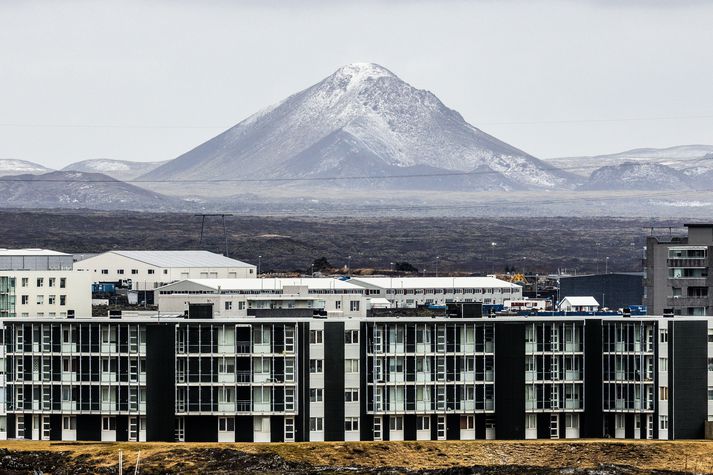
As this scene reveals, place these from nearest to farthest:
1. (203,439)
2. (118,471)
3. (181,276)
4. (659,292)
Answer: (118,471)
(203,439)
(659,292)
(181,276)

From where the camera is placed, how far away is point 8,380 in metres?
79.8

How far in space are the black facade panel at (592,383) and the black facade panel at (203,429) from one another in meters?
14.2

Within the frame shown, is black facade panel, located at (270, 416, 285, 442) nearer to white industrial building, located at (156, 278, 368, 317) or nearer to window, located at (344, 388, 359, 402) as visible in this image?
window, located at (344, 388, 359, 402)

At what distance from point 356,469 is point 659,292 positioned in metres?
53.8

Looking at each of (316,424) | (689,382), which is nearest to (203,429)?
(316,424)

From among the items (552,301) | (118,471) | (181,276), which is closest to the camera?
(118,471)

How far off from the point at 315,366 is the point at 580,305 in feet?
244

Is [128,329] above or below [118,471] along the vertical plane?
above

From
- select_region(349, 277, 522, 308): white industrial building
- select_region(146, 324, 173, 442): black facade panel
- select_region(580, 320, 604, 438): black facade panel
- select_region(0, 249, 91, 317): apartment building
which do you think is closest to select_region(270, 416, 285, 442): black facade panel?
select_region(146, 324, 173, 442): black facade panel

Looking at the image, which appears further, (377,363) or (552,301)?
(552,301)

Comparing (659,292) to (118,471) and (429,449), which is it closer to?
(429,449)

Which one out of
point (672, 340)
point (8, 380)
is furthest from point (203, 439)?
point (672, 340)

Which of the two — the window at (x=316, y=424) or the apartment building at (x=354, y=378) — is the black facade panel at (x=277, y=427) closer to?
the apartment building at (x=354, y=378)

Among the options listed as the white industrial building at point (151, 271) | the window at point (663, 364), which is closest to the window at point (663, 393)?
the window at point (663, 364)
